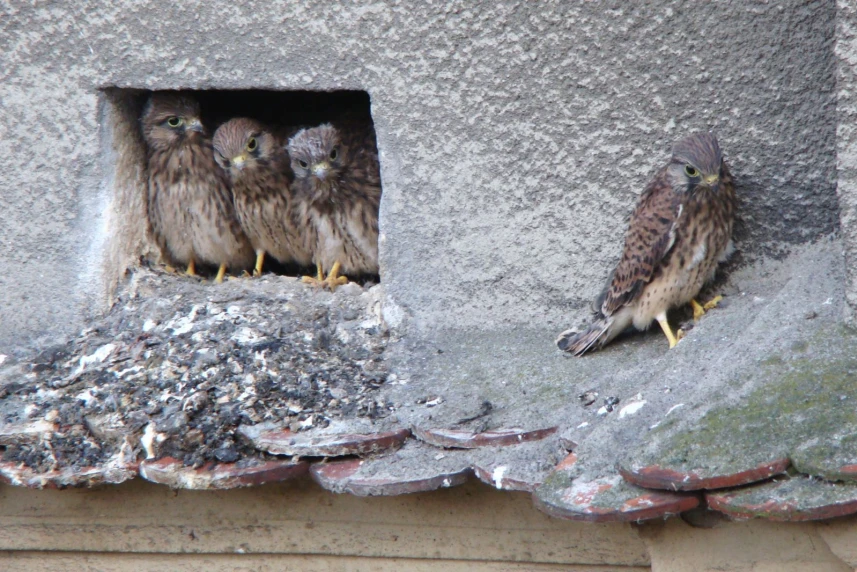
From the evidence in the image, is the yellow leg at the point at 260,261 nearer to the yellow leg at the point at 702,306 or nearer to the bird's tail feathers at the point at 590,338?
the bird's tail feathers at the point at 590,338

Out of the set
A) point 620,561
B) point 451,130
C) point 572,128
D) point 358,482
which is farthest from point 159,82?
point 620,561

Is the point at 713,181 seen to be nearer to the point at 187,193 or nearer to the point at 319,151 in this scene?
the point at 319,151

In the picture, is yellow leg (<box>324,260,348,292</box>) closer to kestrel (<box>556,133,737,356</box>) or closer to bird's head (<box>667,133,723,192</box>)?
kestrel (<box>556,133,737,356</box>)

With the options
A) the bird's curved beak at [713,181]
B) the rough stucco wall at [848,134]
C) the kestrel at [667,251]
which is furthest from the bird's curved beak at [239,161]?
the rough stucco wall at [848,134]

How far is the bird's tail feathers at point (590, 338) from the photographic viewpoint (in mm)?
3639

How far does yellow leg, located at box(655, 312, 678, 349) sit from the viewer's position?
11.9 ft

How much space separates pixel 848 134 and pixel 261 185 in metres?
2.73

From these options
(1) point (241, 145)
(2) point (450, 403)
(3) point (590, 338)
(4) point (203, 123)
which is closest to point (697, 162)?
(3) point (590, 338)

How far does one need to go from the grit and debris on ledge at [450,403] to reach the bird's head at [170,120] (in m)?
0.70

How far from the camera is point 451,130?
3.68 metres

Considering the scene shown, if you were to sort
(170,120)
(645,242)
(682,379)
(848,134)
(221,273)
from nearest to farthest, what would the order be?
(848,134)
(682,379)
(645,242)
(170,120)
(221,273)

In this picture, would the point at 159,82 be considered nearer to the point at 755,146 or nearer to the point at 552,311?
the point at 552,311

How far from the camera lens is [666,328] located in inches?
144

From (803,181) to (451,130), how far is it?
1.11 m
